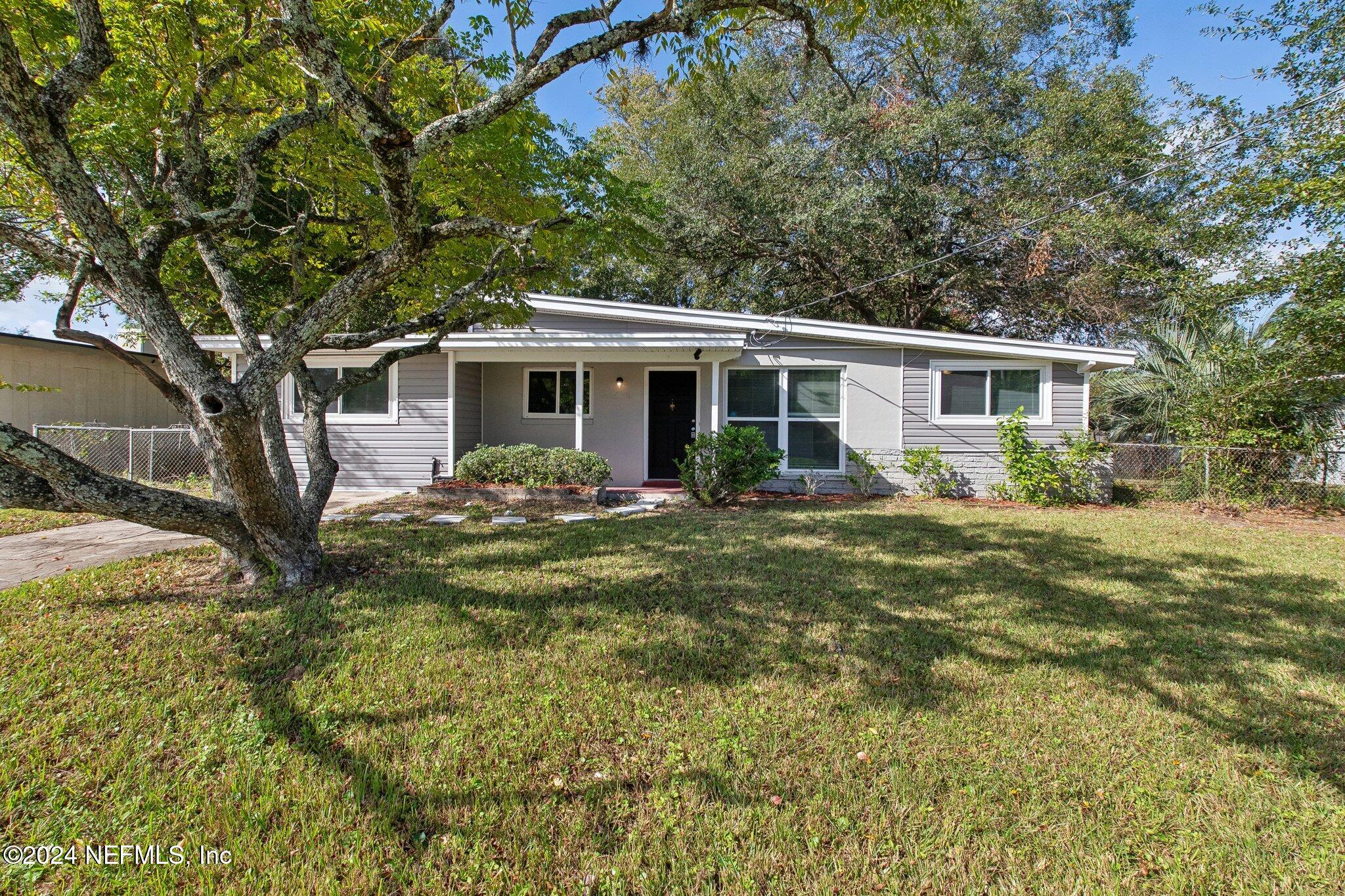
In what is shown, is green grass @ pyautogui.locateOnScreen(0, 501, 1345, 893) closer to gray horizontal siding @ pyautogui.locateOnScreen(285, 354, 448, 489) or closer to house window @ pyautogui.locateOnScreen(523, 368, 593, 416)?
gray horizontal siding @ pyautogui.locateOnScreen(285, 354, 448, 489)

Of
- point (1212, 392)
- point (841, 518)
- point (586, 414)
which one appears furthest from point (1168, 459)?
point (586, 414)

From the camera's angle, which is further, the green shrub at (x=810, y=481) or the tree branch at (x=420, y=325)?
the green shrub at (x=810, y=481)

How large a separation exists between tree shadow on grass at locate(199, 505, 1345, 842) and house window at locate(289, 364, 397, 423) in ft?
15.4

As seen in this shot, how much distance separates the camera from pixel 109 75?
5012 mm

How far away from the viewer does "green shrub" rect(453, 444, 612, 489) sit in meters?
9.29

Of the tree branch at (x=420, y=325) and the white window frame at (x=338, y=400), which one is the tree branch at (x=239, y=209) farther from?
the white window frame at (x=338, y=400)

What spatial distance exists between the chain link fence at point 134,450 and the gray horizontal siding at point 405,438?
9.15ft

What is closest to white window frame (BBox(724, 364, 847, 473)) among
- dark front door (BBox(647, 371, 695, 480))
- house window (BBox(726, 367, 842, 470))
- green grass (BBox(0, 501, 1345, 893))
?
house window (BBox(726, 367, 842, 470))

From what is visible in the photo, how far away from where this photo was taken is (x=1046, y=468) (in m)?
9.23

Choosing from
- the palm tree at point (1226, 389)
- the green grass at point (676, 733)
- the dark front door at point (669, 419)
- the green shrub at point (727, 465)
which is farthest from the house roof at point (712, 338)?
the green grass at point (676, 733)

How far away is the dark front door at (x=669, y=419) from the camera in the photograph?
11.2 meters

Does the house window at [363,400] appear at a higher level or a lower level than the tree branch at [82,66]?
lower

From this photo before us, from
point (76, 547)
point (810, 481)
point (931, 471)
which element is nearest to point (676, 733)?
point (76, 547)

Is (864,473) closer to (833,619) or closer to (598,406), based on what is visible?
(598,406)
